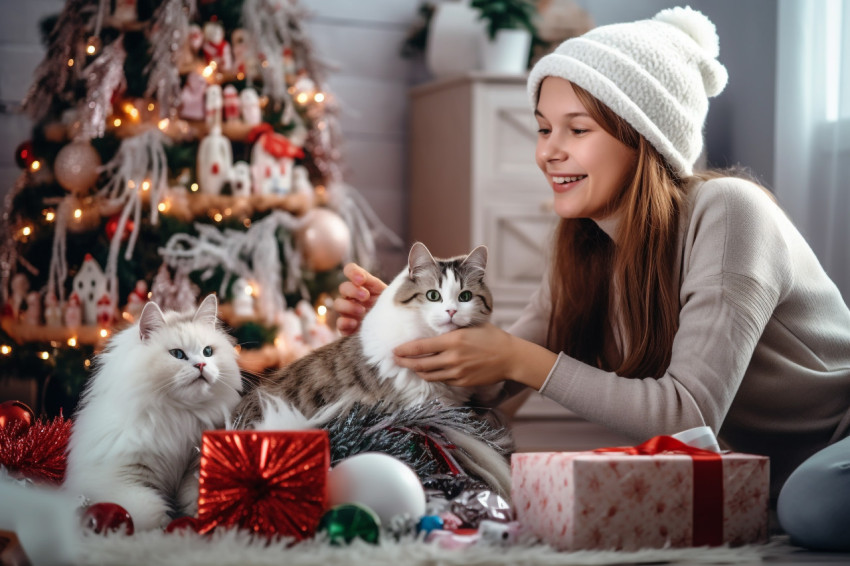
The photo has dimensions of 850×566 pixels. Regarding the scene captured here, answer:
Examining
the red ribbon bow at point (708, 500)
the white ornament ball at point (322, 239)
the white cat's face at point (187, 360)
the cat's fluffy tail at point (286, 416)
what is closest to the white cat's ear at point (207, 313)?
the white cat's face at point (187, 360)

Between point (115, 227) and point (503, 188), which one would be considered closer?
point (115, 227)

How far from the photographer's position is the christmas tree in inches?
113

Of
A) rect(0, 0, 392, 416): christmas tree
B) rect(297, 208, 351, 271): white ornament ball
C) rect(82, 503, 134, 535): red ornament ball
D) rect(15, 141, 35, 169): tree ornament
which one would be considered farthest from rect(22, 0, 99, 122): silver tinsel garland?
rect(82, 503, 134, 535): red ornament ball

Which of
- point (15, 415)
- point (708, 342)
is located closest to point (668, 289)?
point (708, 342)

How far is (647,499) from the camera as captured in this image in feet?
3.15

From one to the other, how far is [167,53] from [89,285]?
845 mm

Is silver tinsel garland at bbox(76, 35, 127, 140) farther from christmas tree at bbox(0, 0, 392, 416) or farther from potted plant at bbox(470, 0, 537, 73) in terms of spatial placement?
potted plant at bbox(470, 0, 537, 73)

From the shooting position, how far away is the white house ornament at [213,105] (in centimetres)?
302

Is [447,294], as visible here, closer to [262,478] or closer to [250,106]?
[262,478]

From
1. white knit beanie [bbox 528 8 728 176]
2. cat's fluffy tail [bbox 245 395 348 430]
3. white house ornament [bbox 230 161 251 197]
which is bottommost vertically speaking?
cat's fluffy tail [bbox 245 395 348 430]

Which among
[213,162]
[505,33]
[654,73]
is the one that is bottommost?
[213,162]

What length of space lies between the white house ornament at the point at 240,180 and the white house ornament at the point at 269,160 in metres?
0.03

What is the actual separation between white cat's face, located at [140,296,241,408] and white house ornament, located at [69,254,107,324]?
1.91m

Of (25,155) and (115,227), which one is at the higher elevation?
(25,155)
